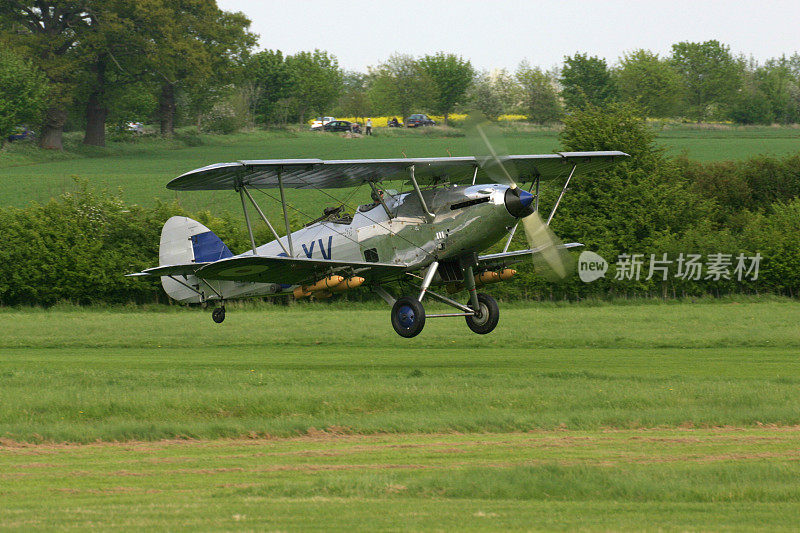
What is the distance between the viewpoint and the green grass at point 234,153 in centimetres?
5894

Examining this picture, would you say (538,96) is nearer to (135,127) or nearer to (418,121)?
(418,121)

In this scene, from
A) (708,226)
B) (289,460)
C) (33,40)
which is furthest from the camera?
(33,40)

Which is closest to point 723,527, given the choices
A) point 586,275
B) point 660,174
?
point 586,275

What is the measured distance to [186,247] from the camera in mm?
25719

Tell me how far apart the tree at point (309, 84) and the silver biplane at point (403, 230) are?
96.9m

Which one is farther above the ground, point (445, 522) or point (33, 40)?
point (33, 40)

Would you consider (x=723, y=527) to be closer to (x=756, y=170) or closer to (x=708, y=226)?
(x=708, y=226)

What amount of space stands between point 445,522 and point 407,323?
12.3 metres

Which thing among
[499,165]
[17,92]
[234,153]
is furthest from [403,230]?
[17,92]

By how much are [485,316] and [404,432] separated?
8.90 metres

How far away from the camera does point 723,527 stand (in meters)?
7.89

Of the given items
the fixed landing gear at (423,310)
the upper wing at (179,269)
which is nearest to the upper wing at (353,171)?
the upper wing at (179,269)

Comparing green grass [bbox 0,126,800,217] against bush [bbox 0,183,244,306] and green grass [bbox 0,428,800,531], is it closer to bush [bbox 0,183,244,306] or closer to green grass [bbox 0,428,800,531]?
bush [bbox 0,183,244,306]

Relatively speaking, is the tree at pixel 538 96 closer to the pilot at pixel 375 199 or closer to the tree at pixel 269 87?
the tree at pixel 269 87
